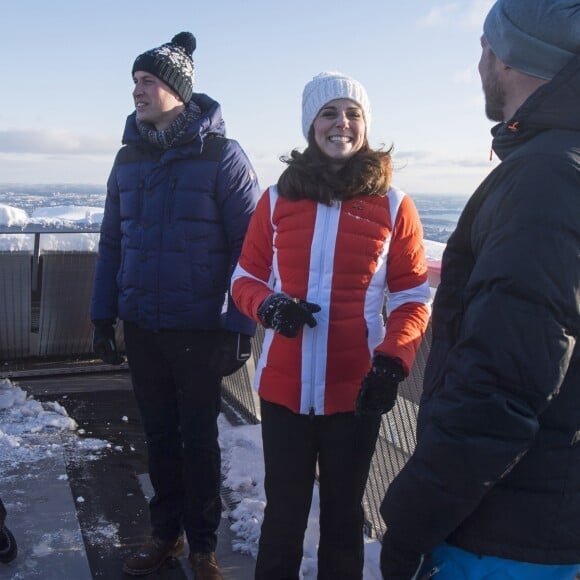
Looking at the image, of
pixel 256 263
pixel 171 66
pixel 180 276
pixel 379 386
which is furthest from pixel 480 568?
pixel 171 66

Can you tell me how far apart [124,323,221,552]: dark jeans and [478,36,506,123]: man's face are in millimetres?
1742

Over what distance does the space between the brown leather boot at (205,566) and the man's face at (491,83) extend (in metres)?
2.36

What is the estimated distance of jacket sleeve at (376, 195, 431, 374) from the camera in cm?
243

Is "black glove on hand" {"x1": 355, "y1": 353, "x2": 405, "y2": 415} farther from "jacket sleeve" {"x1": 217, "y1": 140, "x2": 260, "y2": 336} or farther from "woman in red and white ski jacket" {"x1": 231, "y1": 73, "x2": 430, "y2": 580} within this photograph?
"jacket sleeve" {"x1": 217, "y1": 140, "x2": 260, "y2": 336}

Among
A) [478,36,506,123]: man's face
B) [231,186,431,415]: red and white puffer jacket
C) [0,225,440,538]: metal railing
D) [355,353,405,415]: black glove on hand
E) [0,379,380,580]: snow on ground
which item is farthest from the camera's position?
[0,225,440,538]: metal railing

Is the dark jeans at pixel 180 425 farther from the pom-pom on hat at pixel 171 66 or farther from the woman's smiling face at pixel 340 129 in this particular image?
the pom-pom on hat at pixel 171 66

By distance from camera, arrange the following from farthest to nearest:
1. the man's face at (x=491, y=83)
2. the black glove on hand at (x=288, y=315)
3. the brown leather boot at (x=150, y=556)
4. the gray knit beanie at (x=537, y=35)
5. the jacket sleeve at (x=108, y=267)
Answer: the jacket sleeve at (x=108, y=267)
the brown leather boot at (x=150, y=556)
the black glove on hand at (x=288, y=315)
the man's face at (x=491, y=83)
the gray knit beanie at (x=537, y=35)

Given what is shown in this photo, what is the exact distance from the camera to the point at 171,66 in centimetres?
304

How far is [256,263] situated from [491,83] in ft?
4.11

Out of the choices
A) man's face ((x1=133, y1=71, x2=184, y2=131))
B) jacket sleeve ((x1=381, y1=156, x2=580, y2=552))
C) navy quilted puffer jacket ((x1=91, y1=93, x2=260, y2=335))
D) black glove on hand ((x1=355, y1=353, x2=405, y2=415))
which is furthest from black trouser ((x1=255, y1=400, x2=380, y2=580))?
man's face ((x1=133, y1=71, x2=184, y2=131))

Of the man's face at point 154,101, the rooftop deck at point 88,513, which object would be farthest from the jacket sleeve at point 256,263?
the rooftop deck at point 88,513

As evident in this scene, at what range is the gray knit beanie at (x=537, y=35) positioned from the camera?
57.0 inches

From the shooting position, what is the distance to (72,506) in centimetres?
377

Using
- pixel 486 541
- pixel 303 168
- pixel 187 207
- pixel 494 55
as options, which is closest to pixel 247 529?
pixel 187 207
